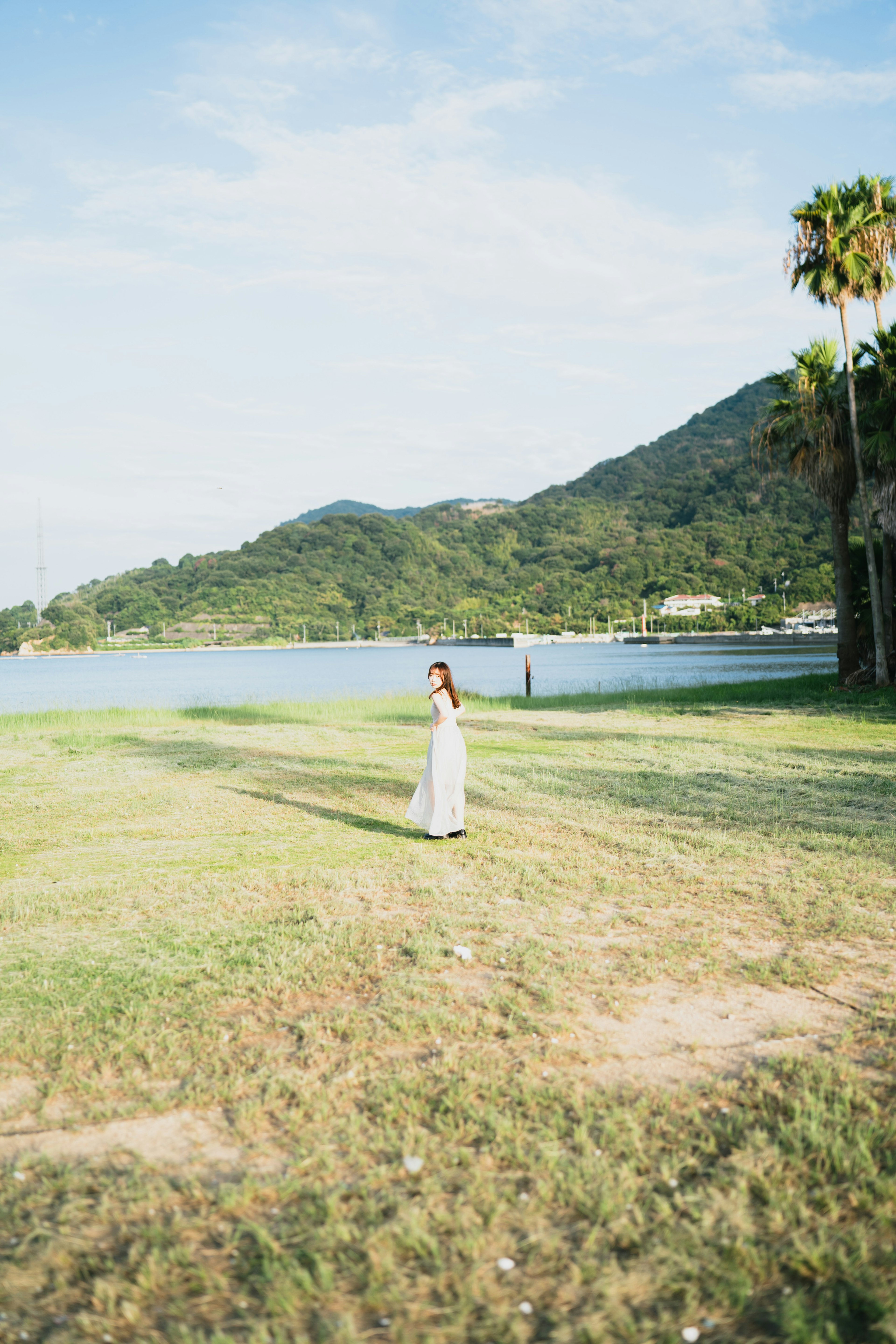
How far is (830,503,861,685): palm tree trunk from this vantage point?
2591 centimetres

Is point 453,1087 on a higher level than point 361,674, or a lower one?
lower

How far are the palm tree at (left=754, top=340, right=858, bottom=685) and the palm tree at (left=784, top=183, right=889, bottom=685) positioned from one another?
1.23m

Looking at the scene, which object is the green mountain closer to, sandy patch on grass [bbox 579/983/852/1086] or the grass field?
the grass field

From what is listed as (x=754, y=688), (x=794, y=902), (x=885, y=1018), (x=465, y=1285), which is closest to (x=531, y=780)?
(x=794, y=902)

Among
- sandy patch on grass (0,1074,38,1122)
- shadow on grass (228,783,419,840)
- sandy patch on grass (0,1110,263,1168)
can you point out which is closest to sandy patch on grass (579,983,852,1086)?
sandy patch on grass (0,1110,263,1168)

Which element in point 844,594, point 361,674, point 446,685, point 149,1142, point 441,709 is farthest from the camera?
point 361,674

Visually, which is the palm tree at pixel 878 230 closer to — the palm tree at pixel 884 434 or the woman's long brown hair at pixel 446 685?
the palm tree at pixel 884 434

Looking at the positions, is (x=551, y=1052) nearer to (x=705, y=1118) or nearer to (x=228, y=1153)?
(x=705, y=1118)

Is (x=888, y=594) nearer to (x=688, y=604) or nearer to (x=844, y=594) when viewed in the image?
(x=844, y=594)

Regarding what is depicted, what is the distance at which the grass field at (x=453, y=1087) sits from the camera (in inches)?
102

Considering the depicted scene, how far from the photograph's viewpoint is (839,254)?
23094 millimetres

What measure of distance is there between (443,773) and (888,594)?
21.6m

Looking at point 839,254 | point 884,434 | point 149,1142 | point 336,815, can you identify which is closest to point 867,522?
point 884,434

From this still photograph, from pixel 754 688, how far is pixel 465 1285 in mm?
28449
